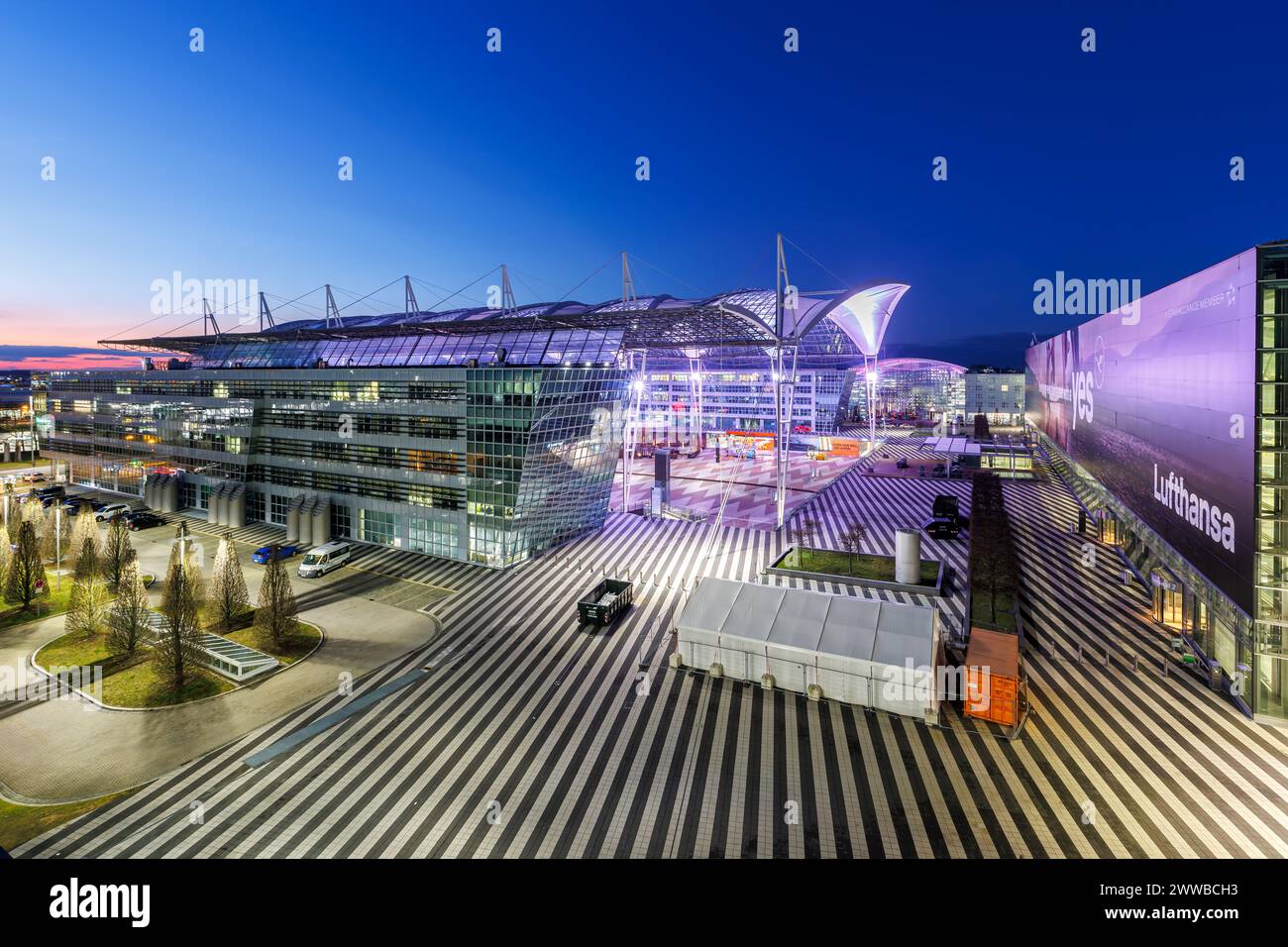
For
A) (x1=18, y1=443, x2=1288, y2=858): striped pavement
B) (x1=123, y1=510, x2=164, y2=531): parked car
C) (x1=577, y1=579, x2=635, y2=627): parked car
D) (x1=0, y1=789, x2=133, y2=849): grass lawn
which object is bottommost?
(x1=0, y1=789, x2=133, y2=849): grass lawn

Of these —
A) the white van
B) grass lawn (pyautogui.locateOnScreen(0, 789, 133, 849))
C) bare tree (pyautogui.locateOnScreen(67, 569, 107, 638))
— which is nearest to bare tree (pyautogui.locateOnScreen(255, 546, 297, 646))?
bare tree (pyautogui.locateOnScreen(67, 569, 107, 638))

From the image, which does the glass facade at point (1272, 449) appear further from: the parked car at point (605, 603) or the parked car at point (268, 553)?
the parked car at point (268, 553)

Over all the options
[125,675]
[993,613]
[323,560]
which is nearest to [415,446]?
[323,560]

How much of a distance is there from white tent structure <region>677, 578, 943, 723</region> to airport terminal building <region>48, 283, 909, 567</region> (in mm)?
16683

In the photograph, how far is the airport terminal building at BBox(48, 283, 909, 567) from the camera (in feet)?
113

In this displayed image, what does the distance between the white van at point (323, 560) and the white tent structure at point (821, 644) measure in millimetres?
23081

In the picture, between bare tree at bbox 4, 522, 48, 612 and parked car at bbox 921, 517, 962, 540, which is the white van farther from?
parked car at bbox 921, 517, 962, 540

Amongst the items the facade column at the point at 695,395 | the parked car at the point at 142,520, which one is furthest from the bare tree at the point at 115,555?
the facade column at the point at 695,395

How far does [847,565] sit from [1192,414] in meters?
15.5

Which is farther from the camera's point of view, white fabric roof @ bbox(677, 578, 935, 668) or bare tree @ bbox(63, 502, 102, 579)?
bare tree @ bbox(63, 502, 102, 579)

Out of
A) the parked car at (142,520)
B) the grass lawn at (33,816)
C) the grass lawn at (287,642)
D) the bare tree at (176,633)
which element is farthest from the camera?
the parked car at (142,520)

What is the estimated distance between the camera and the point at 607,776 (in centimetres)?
1532

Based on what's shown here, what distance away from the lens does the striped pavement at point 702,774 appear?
13055mm
